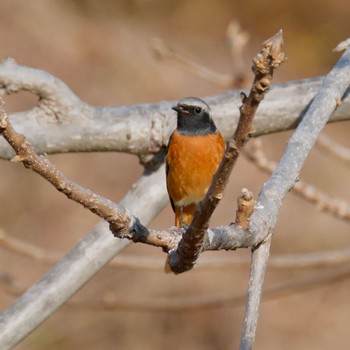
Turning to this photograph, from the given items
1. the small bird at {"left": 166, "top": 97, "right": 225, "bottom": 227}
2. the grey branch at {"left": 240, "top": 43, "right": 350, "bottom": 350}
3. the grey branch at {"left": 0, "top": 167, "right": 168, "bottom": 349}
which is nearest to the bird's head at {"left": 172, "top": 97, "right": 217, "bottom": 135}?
the small bird at {"left": 166, "top": 97, "right": 225, "bottom": 227}

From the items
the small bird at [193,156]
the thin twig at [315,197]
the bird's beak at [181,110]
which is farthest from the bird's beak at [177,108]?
the thin twig at [315,197]

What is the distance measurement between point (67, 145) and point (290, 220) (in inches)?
318

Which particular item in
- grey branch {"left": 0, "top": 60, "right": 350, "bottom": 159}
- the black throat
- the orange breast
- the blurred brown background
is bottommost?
grey branch {"left": 0, "top": 60, "right": 350, "bottom": 159}

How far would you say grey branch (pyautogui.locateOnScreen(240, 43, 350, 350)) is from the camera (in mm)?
2973

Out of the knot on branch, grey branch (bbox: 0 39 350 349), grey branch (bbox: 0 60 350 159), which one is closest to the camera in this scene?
the knot on branch

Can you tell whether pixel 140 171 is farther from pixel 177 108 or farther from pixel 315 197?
pixel 315 197

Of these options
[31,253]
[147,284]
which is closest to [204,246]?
[31,253]

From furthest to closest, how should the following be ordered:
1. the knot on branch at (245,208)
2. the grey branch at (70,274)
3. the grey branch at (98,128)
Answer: the grey branch at (98,128) → the grey branch at (70,274) → the knot on branch at (245,208)

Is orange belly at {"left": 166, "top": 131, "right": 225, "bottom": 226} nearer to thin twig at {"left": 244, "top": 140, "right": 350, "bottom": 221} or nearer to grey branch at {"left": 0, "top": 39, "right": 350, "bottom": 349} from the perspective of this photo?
thin twig at {"left": 244, "top": 140, "right": 350, "bottom": 221}

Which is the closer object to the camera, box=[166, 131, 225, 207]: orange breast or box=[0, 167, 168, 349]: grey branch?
box=[0, 167, 168, 349]: grey branch

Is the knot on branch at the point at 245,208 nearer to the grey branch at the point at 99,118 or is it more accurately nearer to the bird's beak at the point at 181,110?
the grey branch at the point at 99,118

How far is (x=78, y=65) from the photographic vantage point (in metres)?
13.5

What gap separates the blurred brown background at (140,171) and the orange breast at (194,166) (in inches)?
156

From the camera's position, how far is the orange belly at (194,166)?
16.9 feet
